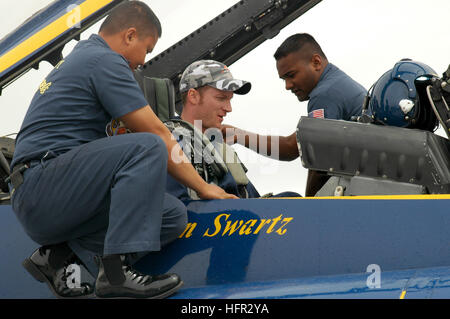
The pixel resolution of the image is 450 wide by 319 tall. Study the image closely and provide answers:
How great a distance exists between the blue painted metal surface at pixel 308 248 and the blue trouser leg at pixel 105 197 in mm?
129

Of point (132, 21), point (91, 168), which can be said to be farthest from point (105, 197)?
point (132, 21)

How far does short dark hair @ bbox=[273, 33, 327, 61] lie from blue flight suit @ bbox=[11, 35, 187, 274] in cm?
128

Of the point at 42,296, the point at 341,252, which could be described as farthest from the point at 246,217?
the point at 42,296

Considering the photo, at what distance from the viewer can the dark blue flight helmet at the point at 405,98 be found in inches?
90.7

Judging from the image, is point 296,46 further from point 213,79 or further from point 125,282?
point 125,282

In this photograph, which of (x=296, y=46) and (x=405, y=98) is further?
(x=296, y=46)

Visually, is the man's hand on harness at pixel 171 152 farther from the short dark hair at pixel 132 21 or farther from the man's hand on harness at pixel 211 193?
the short dark hair at pixel 132 21

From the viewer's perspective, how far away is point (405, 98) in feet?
7.66

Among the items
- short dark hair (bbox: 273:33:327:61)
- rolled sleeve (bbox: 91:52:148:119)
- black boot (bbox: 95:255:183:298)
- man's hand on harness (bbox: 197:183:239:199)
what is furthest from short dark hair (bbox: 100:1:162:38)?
short dark hair (bbox: 273:33:327:61)

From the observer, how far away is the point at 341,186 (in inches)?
90.9

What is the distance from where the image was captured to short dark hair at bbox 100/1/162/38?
234 cm

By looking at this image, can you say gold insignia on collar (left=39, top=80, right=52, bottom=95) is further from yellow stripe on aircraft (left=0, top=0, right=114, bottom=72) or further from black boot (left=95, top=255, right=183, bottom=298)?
yellow stripe on aircraft (left=0, top=0, right=114, bottom=72)

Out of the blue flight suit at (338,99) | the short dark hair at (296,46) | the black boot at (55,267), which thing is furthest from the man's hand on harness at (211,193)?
the short dark hair at (296,46)

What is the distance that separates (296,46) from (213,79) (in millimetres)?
742
